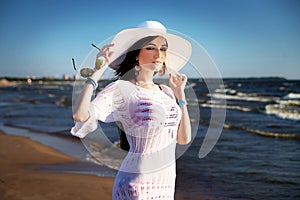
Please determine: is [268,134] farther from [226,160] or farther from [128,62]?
[128,62]

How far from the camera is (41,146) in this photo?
7941 mm

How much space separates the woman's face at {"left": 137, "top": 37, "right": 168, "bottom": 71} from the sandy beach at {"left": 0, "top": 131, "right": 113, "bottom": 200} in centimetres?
289

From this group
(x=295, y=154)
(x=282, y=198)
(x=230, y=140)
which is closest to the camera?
(x=282, y=198)

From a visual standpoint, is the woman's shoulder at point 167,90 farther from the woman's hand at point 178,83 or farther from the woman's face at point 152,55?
the woman's face at point 152,55

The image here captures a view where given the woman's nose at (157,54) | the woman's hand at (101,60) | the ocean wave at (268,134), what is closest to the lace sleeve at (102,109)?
the woman's hand at (101,60)

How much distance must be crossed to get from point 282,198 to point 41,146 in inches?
226

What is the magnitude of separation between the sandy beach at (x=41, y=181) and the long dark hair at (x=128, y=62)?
2.70m

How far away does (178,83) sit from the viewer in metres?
2.01

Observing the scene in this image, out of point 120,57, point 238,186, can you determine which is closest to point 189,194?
point 238,186

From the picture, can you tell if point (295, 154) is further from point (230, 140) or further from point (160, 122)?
point (160, 122)

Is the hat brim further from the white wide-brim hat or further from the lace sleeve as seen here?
the lace sleeve

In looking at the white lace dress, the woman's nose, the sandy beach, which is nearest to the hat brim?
the woman's nose

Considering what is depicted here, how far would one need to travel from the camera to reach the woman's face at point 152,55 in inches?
76.4

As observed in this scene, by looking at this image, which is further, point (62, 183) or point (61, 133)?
point (61, 133)
